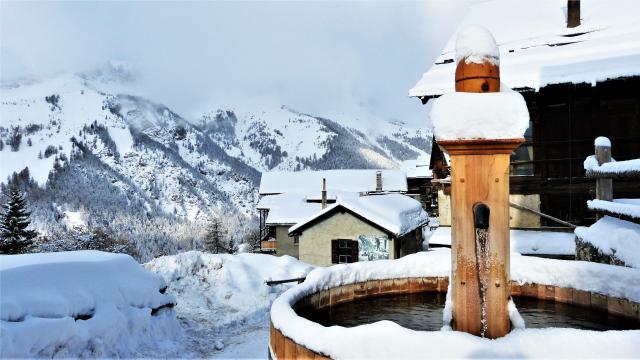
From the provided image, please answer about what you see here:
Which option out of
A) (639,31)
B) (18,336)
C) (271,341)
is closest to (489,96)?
(271,341)

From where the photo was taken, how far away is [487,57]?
333cm

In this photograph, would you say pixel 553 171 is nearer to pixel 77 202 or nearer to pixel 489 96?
pixel 489 96

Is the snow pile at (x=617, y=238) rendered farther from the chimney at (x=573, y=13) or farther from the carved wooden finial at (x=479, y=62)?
the chimney at (x=573, y=13)

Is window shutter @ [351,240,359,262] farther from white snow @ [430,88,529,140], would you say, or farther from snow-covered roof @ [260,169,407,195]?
snow-covered roof @ [260,169,407,195]

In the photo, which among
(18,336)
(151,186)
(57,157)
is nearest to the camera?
(18,336)

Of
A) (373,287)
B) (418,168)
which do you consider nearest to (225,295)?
(373,287)

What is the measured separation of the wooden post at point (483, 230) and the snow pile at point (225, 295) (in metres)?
9.04

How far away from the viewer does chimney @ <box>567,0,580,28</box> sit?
13.8 m

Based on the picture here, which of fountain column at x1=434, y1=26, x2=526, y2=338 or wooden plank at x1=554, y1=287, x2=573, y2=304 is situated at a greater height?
fountain column at x1=434, y1=26, x2=526, y2=338

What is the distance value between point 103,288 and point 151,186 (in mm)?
126267

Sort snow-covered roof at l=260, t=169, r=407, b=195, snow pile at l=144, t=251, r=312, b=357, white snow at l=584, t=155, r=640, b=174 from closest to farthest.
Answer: white snow at l=584, t=155, r=640, b=174 → snow pile at l=144, t=251, r=312, b=357 → snow-covered roof at l=260, t=169, r=407, b=195

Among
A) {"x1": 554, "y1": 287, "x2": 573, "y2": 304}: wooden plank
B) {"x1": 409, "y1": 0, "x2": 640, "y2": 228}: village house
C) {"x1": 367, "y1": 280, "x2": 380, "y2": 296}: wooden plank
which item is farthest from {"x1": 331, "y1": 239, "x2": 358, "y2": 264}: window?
{"x1": 554, "y1": 287, "x2": 573, "y2": 304}: wooden plank

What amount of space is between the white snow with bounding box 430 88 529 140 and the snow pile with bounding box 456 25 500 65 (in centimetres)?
30

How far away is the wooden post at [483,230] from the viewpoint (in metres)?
3.29
